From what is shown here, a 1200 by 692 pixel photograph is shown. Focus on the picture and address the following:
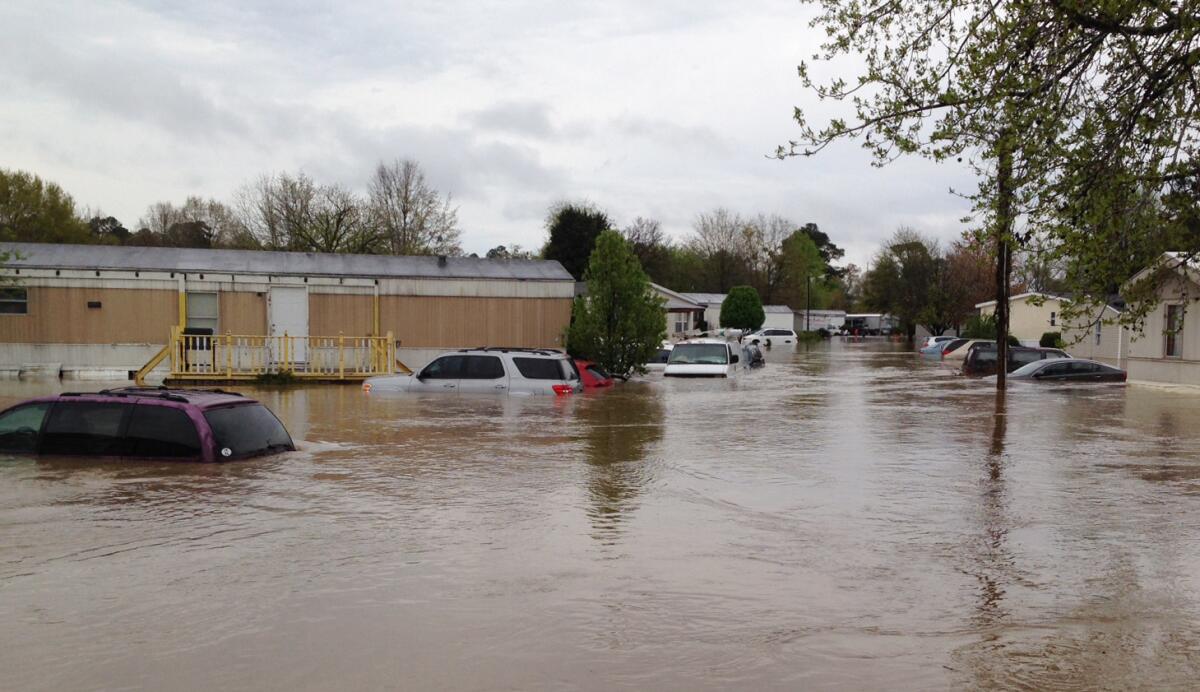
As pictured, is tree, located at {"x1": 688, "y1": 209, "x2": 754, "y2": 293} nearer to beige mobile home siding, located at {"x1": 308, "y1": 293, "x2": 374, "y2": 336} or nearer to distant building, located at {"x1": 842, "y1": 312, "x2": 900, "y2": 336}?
distant building, located at {"x1": 842, "y1": 312, "x2": 900, "y2": 336}

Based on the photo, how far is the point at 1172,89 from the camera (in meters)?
9.91

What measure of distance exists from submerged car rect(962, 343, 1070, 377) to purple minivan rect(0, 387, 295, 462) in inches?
1194

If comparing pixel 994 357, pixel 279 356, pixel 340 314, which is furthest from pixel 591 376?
pixel 994 357

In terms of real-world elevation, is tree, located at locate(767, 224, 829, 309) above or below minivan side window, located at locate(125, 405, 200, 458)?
above

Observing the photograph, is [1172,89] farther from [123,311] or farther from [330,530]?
[123,311]

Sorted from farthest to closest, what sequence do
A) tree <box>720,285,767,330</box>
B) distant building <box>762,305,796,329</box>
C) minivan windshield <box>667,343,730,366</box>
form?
1. distant building <box>762,305,796,329</box>
2. tree <box>720,285,767,330</box>
3. minivan windshield <box>667,343,730,366</box>

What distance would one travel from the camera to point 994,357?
36281 mm

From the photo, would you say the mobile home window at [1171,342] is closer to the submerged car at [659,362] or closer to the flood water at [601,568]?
the submerged car at [659,362]

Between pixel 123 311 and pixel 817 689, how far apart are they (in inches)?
1097

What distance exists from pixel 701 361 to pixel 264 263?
14.0 m

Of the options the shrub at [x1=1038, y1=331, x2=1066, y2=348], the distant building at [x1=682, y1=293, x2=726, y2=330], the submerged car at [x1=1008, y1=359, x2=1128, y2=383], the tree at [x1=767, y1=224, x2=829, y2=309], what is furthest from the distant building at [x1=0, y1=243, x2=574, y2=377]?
the tree at [x1=767, y1=224, x2=829, y2=309]

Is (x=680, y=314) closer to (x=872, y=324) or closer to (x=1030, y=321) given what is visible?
(x=1030, y=321)

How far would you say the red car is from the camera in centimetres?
2489

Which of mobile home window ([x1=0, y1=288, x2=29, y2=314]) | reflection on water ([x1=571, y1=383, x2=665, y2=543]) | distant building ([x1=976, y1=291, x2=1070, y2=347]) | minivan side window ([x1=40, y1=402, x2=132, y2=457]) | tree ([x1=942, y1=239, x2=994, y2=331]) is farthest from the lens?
tree ([x1=942, y1=239, x2=994, y2=331])
